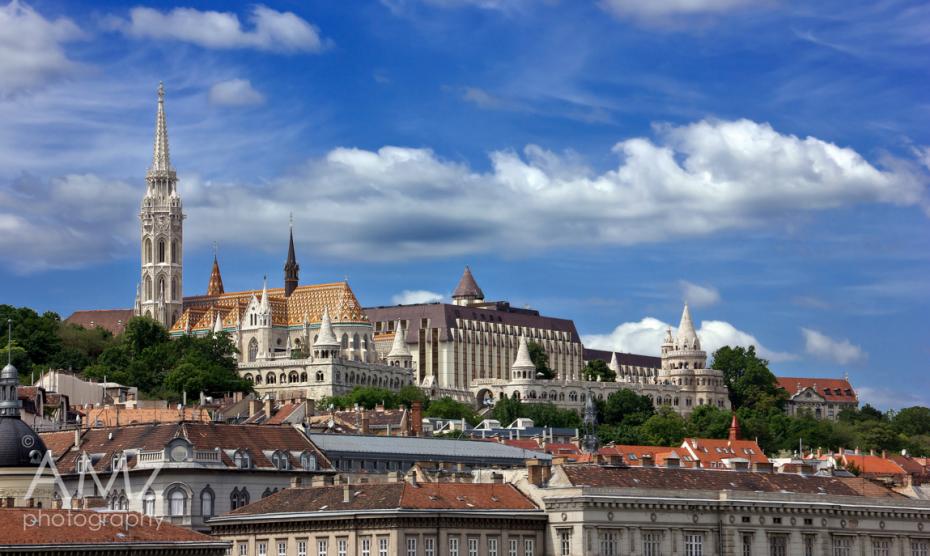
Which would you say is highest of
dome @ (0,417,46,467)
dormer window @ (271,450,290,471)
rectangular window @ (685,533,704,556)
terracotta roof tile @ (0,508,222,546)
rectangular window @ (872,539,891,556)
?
dome @ (0,417,46,467)

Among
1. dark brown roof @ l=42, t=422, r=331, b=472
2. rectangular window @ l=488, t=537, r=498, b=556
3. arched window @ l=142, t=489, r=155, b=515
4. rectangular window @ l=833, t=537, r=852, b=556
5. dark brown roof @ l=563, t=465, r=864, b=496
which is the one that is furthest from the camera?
dark brown roof @ l=42, t=422, r=331, b=472

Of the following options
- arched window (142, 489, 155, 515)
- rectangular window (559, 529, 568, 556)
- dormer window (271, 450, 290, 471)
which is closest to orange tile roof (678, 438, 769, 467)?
dormer window (271, 450, 290, 471)

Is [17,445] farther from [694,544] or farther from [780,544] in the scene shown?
[780,544]

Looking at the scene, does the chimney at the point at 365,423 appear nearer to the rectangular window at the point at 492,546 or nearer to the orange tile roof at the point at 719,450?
the orange tile roof at the point at 719,450

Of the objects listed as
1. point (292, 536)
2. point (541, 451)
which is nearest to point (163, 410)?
point (541, 451)

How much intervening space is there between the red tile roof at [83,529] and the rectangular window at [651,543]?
22.0 metres

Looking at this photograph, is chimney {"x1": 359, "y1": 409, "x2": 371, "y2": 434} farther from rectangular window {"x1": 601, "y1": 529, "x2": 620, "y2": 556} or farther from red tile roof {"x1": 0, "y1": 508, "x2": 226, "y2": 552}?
red tile roof {"x1": 0, "y1": 508, "x2": 226, "y2": 552}

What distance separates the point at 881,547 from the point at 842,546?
7.93 feet

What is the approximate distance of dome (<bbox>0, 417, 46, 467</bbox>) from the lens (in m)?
94.1

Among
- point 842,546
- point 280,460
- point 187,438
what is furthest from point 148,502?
point 842,546

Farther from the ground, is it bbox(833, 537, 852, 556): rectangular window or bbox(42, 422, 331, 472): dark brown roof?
A: bbox(42, 422, 331, 472): dark brown roof

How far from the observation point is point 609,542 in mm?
94562

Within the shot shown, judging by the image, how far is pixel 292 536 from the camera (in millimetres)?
93750

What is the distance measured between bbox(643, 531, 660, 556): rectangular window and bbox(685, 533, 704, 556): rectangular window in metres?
1.60
